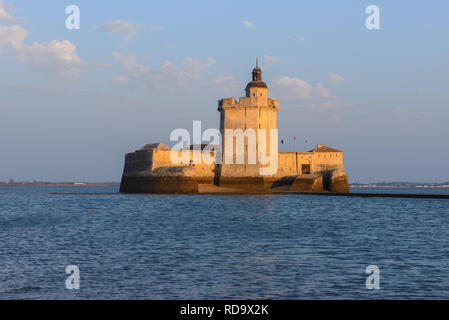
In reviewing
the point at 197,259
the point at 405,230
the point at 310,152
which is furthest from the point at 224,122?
the point at 197,259

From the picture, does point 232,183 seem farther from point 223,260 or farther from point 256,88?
point 223,260

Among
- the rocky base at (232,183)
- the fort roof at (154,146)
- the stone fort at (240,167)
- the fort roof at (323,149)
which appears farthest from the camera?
the fort roof at (323,149)

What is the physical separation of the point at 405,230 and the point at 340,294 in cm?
1588

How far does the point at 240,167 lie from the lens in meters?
65.8

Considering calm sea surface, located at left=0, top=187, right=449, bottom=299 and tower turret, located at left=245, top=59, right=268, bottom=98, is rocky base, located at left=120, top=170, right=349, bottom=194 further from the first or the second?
calm sea surface, located at left=0, top=187, right=449, bottom=299

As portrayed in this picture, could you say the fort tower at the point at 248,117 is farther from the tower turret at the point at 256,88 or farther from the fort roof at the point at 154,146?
the fort roof at the point at 154,146

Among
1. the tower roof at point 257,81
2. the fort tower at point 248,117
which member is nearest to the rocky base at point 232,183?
the fort tower at point 248,117

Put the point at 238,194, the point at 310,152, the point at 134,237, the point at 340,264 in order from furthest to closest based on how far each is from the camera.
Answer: the point at 310,152 → the point at 238,194 → the point at 134,237 → the point at 340,264

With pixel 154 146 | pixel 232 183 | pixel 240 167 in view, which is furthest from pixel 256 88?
pixel 154 146

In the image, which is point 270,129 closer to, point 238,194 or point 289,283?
point 238,194

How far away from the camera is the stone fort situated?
63.6 meters

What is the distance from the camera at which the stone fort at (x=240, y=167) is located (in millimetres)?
63562

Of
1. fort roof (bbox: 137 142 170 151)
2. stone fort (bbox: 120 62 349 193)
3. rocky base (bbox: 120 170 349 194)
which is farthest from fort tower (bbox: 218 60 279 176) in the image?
fort roof (bbox: 137 142 170 151)
